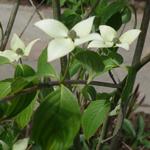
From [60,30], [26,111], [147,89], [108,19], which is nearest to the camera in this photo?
[60,30]

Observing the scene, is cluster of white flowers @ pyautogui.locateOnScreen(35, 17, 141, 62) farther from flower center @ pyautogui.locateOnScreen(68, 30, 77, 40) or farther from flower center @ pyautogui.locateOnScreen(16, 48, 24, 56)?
flower center @ pyautogui.locateOnScreen(16, 48, 24, 56)

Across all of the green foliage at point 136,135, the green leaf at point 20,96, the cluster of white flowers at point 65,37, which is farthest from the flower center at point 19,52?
the green foliage at point 136,135

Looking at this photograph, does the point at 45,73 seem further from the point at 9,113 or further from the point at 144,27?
the point at 144,27

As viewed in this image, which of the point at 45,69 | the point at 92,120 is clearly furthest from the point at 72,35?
the point at 92,120

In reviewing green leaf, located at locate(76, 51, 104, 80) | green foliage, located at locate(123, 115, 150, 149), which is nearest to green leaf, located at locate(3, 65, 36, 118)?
green leaf, located at locate(76, 51, 104, 80)

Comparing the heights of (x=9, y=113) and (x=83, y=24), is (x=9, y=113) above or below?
below

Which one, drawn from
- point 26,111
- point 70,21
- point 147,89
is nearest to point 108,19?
point 70,21

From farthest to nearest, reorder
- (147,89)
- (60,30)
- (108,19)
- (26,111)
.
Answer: (147,89)
(108,19)
(26,111)
(60,30)

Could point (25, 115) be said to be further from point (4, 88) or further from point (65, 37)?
point (65, 37)
